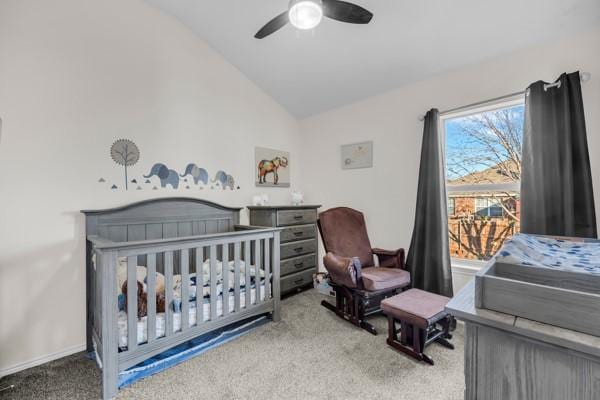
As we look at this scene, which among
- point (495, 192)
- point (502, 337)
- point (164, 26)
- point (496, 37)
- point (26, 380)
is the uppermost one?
point (164, 26)

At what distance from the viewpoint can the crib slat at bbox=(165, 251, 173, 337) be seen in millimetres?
1776

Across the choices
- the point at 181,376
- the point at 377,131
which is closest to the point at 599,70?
the point at 377,131

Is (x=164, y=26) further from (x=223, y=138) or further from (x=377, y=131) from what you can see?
(x=377, y=131)

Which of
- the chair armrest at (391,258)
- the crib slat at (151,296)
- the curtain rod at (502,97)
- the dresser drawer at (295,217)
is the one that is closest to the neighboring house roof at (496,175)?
the curtain rod at (502,97)

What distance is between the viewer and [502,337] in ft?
2.33

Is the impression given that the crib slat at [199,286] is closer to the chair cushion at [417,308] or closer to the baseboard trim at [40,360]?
the baseboard trim at [40,360]

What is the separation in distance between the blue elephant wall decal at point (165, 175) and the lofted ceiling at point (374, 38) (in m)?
1.47

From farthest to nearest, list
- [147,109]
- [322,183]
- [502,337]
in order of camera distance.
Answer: [322,183] < [147,109] < [502,337]

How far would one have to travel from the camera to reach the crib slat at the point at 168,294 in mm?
1776

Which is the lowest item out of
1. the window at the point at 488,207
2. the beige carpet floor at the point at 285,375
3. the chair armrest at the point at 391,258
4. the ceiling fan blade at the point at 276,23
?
the beige carpet floor at the point at 285,375

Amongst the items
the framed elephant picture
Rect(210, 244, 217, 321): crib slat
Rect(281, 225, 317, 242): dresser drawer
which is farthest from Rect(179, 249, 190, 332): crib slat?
the framed elephant picture

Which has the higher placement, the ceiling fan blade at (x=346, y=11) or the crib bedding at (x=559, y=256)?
the ceiling fan blade at (x=346, y=11)

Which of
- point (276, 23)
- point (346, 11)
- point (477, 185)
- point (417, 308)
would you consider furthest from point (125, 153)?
point (477, 185)

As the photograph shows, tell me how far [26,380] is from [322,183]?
3.17 m
